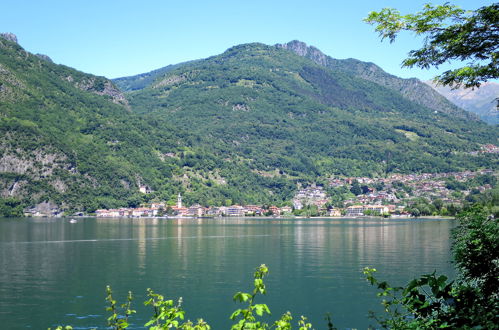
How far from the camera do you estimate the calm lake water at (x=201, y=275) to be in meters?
32.7

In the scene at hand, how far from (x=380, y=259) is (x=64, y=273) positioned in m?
32.8

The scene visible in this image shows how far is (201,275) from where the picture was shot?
47.3 meters

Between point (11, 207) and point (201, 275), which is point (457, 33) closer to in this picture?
point (201, 275)

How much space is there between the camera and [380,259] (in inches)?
2277

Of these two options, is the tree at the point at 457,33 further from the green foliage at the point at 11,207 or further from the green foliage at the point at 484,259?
the green foliage at the point at 11,207

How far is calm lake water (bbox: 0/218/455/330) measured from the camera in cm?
3266

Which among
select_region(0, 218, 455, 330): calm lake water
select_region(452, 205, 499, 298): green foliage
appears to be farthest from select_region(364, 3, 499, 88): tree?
select_region(0, 218, 455, 330): calm lake water

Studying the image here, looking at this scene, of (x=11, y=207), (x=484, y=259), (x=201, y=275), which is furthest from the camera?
(x=11, y=207)

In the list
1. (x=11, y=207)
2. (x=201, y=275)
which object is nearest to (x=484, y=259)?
(x=201, y=275)

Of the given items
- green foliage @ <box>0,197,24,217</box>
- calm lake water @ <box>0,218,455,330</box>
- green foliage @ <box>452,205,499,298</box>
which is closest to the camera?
green foliage @ <box>452,205,499,298</box>

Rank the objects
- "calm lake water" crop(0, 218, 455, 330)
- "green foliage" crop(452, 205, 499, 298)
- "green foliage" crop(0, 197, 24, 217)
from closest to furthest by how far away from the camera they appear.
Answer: "green foliage" crop(452, 205, 499, 298) → "calm lake water" crop(0, 218, 455, 330) → "green foliage" crop(0, 197, 24, 217)

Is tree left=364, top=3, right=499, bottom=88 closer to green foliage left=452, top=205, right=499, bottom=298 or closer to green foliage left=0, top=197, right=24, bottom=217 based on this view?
green foliage left=452, top=205, right=499, bottom=298

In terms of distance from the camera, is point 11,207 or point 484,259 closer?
point 484,259

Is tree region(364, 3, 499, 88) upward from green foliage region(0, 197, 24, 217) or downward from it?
upward
